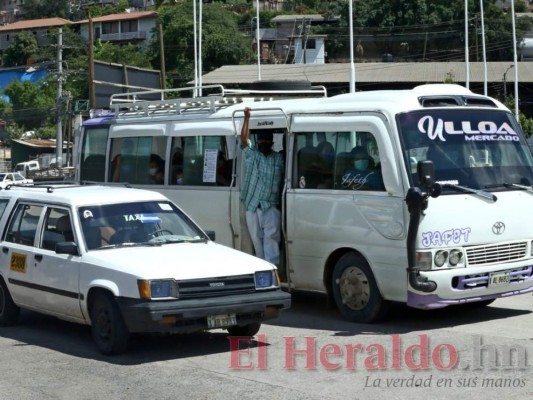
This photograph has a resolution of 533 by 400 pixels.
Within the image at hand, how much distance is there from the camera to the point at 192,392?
8.18 meters

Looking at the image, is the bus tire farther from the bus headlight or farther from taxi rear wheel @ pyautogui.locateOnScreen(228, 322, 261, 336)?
taxi rear wheel @ pyautogui.locateOnScreen(228, 322, 261, 336)

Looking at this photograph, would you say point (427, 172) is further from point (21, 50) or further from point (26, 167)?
point (21, 50)

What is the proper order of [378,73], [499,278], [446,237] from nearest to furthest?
1. [446,237]
2. [499,278]
3. [378,73]

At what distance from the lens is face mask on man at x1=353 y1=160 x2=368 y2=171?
36.4 feet

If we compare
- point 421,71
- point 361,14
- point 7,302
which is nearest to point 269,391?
point 7,302

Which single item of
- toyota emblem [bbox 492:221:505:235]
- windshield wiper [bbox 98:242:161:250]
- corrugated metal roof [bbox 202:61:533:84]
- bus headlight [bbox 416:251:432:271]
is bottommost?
bus headlight [bbox 416:251:432:271]

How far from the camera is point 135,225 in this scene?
10.7 m

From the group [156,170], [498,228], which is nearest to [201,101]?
[156,170]

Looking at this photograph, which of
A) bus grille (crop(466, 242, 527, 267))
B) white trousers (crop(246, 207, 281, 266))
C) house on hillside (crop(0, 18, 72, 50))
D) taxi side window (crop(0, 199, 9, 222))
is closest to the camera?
bus grille (crop(466, 242, 527, 267))

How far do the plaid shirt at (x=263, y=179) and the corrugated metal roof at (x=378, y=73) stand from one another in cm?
5113

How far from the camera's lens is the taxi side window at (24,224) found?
11175mm

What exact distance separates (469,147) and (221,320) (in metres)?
3.55

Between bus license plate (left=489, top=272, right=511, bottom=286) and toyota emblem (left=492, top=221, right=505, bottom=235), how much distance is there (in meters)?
0.45

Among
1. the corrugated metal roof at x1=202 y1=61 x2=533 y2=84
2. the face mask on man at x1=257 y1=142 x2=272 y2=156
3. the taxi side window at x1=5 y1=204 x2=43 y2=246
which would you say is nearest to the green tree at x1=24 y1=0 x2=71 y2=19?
the corrugated metal roof at x1=202 y1=61 x2=533 y2=84
